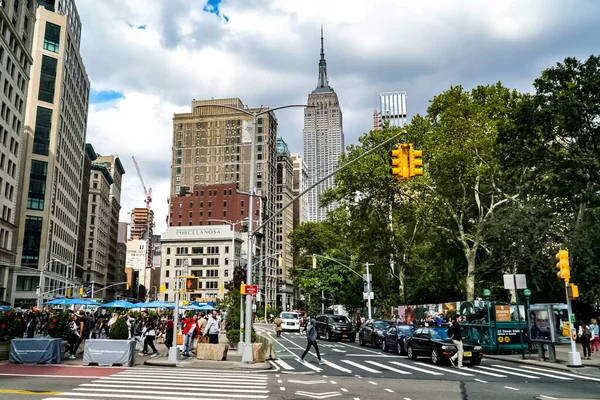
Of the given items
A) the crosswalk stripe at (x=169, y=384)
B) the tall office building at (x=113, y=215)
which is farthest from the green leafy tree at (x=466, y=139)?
the tall office building at (x=113, y=215)

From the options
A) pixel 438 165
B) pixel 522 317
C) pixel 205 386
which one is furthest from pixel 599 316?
pixel 205 386

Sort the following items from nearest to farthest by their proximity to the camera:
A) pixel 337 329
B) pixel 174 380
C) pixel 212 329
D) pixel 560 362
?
1. pixel 174 380
2. pixel 560 362
3. pixel 212 329
4. pixel 337 329

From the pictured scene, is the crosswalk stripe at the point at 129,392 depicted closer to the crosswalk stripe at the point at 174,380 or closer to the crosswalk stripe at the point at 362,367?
the crosswalk stripe at the point at 174,380

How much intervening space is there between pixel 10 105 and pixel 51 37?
2539 cm

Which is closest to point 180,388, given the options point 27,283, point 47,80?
point 27,283

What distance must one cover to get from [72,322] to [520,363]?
18918 millimetres

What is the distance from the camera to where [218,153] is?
146 meters

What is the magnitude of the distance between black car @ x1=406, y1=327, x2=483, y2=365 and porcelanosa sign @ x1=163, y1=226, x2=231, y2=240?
9843cm

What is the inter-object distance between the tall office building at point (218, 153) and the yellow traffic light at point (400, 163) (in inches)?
5044

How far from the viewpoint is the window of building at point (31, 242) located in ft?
Result: 242

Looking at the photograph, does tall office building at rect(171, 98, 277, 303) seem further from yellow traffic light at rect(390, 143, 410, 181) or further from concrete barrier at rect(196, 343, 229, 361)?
yellow traffic light at rect(390, 143, 410, 181)

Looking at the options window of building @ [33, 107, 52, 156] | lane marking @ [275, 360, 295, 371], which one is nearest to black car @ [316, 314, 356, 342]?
lane marking @ [275, 360, 295, 371]

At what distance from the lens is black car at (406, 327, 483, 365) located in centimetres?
2084

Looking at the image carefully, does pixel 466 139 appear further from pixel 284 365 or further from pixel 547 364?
pixel 284 365
